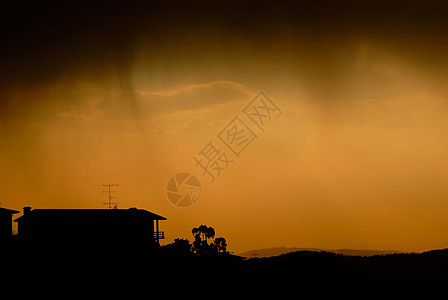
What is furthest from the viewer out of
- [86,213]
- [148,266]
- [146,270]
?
[86,213]

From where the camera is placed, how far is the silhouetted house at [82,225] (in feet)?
207

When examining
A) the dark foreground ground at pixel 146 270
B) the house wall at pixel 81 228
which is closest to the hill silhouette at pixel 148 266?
the dark foreground ground at pixel 146 270

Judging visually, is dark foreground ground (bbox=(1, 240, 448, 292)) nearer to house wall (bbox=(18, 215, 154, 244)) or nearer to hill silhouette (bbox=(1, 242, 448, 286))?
hill silhouette (bbox=(1, 242, 448, 286))

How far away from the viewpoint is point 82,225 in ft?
208

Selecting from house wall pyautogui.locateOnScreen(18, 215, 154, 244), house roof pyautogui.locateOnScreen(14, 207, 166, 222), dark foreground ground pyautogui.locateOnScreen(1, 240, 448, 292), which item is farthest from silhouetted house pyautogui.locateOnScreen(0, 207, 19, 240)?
dark foreground ground pyautogui.locateOnScreen(1, 240, 448, 292)

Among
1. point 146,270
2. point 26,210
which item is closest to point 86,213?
point 26,210

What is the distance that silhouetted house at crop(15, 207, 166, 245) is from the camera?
6300cm

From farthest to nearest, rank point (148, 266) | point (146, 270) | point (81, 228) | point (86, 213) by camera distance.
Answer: point (86, 213), point (81, 228), point (148, 266), point (146, 270)

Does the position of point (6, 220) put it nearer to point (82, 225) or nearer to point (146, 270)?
point (82, 225)

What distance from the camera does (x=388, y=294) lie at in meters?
51.7

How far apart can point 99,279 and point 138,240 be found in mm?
21128

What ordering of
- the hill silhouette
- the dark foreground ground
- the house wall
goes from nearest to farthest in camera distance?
the dark foreground ground → the hill silhouette → the house wall

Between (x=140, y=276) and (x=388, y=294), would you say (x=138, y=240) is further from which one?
(x=388, y=294)

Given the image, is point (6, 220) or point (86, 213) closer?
point (86, 213)
